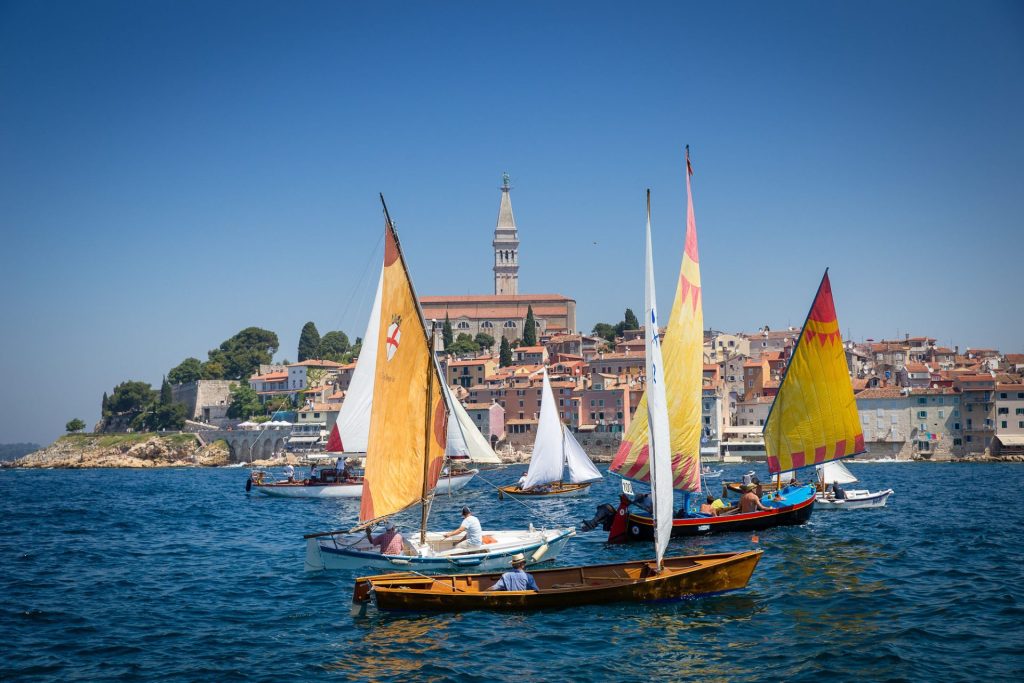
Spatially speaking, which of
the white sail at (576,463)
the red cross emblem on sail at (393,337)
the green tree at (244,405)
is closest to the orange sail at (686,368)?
the red cross emblem on sail at (393,337)

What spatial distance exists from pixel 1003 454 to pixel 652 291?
81203 millimetres

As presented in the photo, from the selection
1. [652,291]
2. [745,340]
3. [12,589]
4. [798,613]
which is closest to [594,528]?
[798,613]

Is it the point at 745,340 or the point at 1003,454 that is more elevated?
the point at 745,340

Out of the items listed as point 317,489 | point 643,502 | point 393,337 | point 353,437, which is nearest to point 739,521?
point 643,502

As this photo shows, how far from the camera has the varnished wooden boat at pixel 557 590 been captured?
1953cm

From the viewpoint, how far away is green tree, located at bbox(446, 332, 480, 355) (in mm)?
152950

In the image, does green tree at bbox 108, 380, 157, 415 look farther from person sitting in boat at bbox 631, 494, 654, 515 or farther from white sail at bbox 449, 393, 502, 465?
person sitting in boat at bbox 631, 494, 654, 515

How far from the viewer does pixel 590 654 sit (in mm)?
17047

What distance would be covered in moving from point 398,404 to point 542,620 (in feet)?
20.6

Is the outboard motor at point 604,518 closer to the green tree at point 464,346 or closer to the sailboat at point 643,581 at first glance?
the sailboat at point 643,581

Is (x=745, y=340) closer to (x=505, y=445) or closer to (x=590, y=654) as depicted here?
(x=505, y=445)

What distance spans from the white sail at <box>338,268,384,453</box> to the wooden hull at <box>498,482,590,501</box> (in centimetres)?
813

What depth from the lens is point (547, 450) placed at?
1893 inches

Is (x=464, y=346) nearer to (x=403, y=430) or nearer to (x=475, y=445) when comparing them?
(x=475, y=445)
